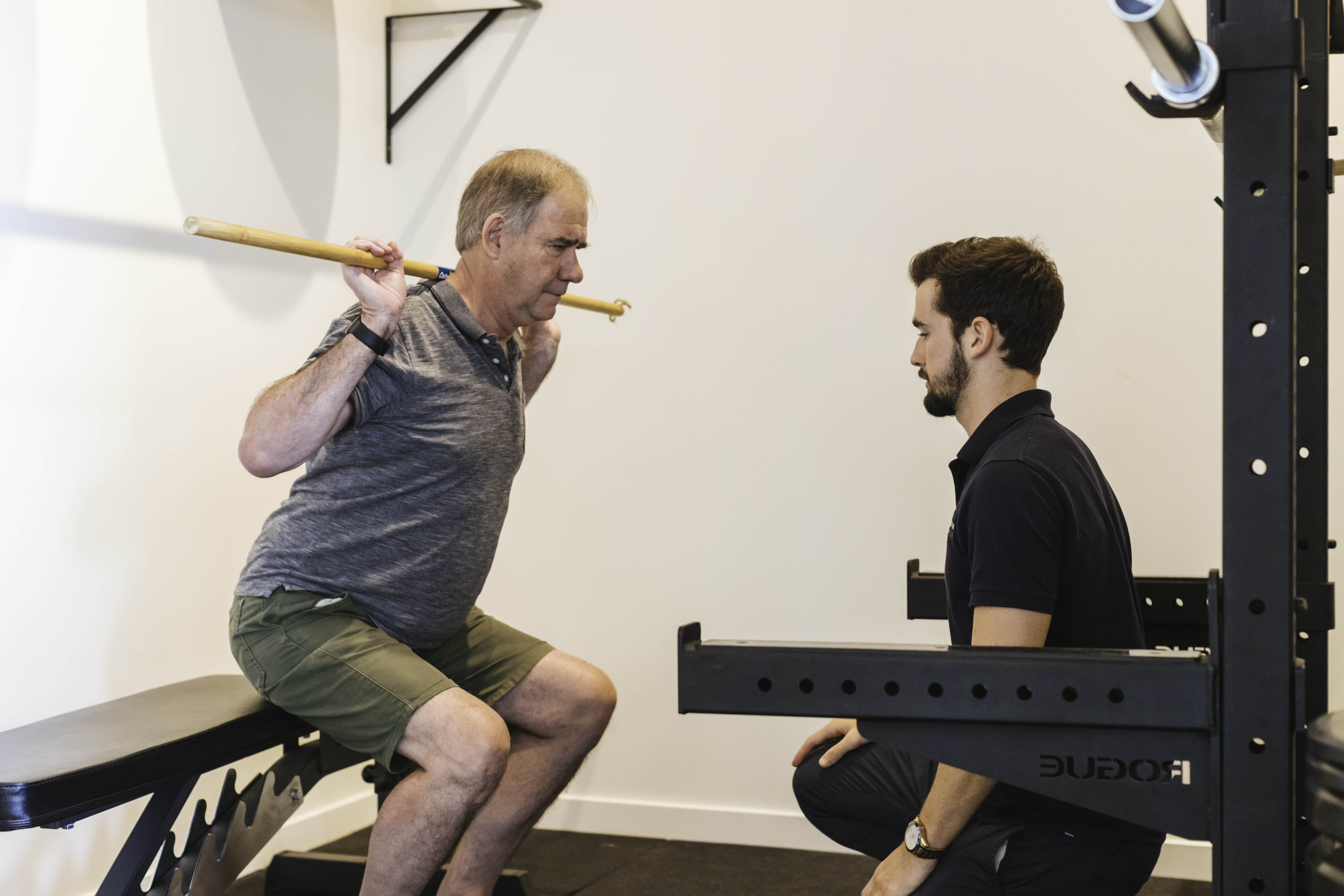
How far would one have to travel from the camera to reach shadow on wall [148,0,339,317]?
2467 millimetres

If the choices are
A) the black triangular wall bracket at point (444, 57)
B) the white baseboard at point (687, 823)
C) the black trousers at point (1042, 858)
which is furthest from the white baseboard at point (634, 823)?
the black triangular wall bracket at point (444, 57)

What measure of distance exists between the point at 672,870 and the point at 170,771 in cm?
136

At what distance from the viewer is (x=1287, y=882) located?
0.92 meters

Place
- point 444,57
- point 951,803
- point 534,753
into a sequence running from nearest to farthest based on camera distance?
point 951,803
point 534,753
point 444,57

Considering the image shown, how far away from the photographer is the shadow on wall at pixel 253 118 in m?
2.47

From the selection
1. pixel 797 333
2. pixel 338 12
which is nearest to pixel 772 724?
pixel 797 333

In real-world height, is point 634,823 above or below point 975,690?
below

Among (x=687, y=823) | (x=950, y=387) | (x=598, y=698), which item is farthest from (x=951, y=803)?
(x=687, y=823)

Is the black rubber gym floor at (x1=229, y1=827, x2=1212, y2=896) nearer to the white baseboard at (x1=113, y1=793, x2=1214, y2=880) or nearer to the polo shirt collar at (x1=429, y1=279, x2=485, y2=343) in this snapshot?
the white baseboard at (x1=113, y1=793, x2=1214, y2=880)

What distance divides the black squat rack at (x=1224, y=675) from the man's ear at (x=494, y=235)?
1198 millimetres

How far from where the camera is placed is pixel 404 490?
6.31ft

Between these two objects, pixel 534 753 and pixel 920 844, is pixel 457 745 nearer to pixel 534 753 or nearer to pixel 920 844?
pixel 534 753

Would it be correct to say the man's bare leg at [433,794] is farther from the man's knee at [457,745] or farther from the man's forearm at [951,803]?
the man's forearm at [951,803]

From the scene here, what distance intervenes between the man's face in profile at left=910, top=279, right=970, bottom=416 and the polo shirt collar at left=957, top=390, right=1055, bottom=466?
83 mm
